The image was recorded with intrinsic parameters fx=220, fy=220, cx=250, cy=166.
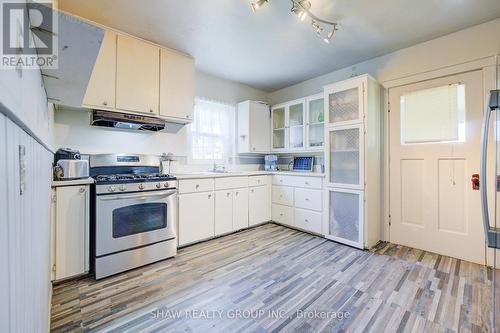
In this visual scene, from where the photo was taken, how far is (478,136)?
2.35 m

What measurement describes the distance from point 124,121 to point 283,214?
2633 millimetres

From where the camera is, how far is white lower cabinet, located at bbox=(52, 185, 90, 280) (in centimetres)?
192

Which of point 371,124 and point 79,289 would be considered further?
point 371,124

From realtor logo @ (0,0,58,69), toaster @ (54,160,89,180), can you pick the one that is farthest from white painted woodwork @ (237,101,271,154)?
realtor logo @ (0,0,58,69)

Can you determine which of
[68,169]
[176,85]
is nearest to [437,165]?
[176,85]

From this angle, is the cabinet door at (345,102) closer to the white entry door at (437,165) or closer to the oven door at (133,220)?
the white entry door at (437,165)

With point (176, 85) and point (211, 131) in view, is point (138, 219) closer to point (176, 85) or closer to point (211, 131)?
point (176, 85)

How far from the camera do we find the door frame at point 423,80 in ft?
7.38

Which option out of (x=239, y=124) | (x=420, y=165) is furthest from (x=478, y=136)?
(x=239, y=124)

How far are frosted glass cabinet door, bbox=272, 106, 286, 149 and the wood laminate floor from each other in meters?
2.15

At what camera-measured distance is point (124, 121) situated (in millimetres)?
2492

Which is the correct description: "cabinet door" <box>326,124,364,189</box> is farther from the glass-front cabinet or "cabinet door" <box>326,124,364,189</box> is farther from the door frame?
the door frame

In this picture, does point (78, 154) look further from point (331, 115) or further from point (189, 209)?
point (331, 115)

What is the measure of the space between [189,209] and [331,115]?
231 cm
